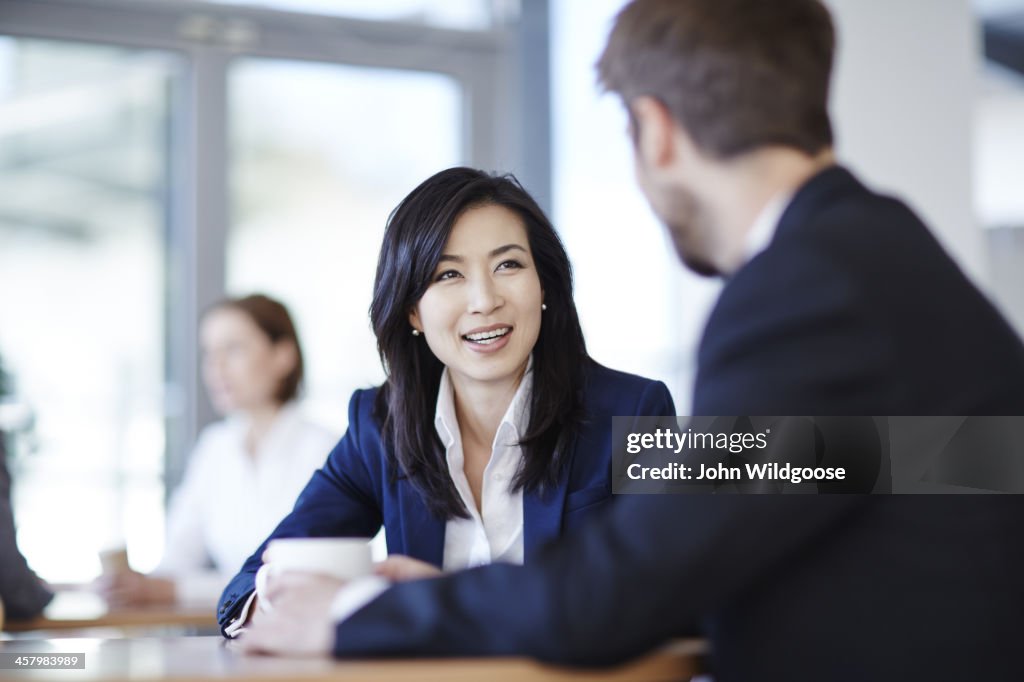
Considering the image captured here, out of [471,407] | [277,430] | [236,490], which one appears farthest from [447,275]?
[236,490]

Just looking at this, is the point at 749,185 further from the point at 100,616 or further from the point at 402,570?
the point at 100,616

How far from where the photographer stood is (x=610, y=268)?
184 inches

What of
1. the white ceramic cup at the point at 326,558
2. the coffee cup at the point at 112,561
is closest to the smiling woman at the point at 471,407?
the white ceramic cup at the point at 326,558

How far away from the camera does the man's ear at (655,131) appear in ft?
3.97

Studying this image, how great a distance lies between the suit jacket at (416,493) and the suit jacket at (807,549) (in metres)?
0.81

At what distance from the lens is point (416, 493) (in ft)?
6.38

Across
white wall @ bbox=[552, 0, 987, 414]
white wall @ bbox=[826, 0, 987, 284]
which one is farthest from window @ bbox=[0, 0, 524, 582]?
white wall @ bbox=[826, 0, 987, 284]

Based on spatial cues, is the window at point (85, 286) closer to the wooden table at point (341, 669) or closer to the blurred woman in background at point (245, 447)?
the blurred woman in background at point (245, 447)

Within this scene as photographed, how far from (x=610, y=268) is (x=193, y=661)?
144 inches

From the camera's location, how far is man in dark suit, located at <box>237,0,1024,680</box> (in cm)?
102

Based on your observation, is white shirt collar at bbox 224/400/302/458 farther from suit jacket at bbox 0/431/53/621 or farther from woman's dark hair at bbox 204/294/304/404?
suit jacket at bbox 0/431/53/621

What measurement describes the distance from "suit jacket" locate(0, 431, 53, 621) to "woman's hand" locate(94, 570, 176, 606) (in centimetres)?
31

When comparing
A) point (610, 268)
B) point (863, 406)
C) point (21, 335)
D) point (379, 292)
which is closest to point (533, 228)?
point (379, 292)

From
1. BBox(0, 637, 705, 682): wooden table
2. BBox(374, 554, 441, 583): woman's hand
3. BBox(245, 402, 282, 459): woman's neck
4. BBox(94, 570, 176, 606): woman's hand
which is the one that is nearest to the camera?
BBox(0, 637, 705, 682): wooden table
